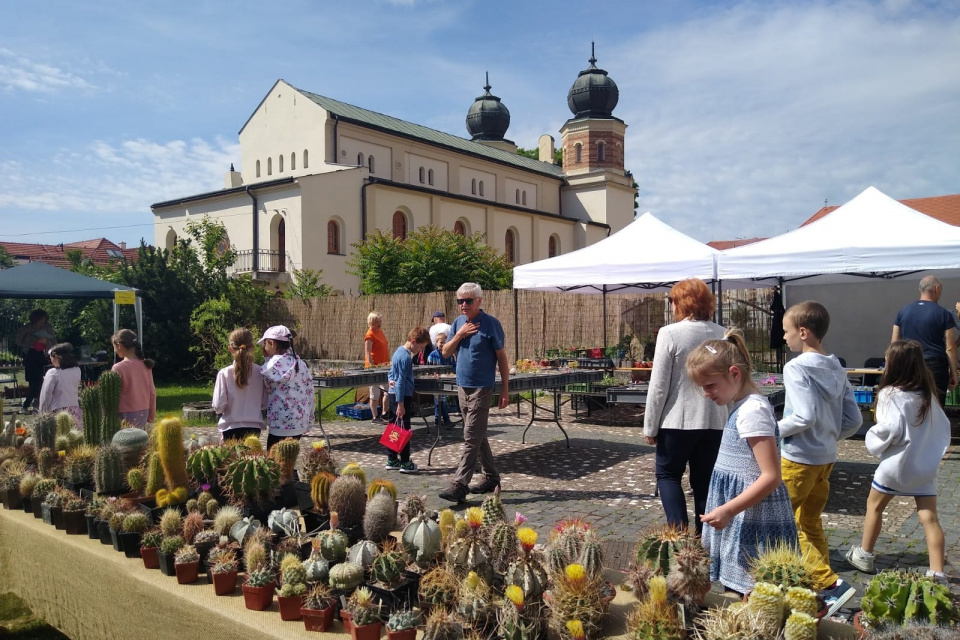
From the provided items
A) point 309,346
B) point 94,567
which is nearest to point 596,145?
point 309,346

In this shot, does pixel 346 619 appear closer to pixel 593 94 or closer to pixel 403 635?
pixel 403 635

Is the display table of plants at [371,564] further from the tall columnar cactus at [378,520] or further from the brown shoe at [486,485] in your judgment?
the brown shoe at [486,485]

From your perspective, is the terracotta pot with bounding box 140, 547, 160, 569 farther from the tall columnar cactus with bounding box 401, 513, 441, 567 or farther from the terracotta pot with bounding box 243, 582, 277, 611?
the tall columnar cactus with bounding box 401, 513, 441, 567

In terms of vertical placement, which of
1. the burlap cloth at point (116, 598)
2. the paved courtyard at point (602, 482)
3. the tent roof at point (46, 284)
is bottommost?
the paved courtyard at point (602, 482)

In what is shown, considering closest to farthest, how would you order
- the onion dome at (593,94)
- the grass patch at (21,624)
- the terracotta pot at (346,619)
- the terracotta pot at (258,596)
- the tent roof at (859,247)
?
1. the terracotta pot at (346,619)
2. the terracotta pot at (258,596)
3. the grass patch at (21,624)
4. the tent roof at (859,247)
5. the onion dome at (593,94)

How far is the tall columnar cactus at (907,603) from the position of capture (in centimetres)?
194

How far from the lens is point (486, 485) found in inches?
264

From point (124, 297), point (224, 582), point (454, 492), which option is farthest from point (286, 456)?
point (124, 297)

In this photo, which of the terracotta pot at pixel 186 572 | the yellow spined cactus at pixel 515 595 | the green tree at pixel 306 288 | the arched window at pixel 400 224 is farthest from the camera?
the arched window at pixel 400 224

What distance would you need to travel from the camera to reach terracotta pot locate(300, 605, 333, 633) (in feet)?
7.97

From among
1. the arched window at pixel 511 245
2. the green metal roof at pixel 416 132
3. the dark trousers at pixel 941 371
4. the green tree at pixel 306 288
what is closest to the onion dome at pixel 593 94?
the green metal roof at pixel 416 132

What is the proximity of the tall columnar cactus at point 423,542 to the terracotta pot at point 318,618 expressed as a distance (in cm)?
35

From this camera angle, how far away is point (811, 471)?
13.1 feet

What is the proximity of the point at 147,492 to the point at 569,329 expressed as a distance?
1407 cm
